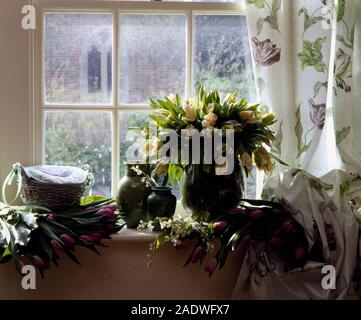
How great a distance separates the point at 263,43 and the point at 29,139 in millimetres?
851

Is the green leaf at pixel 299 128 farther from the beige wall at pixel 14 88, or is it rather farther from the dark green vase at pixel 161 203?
the beige wall at pixel 14 88

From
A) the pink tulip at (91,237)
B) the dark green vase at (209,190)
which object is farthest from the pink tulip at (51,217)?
the dark green vase at (209,190)

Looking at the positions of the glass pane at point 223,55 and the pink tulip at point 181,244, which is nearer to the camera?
the pink tulip at point 181,244

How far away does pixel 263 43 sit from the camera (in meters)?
1.80

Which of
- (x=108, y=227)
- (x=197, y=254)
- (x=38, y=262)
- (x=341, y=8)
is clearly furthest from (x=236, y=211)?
(x=341, y=8)

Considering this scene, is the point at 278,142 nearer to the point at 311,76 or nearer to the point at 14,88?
the point at 311,76

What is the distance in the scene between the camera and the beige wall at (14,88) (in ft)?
6.01

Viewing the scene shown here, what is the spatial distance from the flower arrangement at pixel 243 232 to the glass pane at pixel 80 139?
0.36 metres

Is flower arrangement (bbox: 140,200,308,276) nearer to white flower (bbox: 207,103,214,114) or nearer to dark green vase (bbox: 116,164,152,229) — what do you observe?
dark green vase (bbox: 116,164,152,229)

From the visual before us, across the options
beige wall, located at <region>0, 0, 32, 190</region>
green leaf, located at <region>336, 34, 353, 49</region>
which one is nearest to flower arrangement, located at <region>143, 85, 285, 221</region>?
green leaf, located at <region>336, 34, 353, 49</region>

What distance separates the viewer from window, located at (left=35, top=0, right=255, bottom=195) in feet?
6.26

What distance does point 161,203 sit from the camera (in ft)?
5.72
